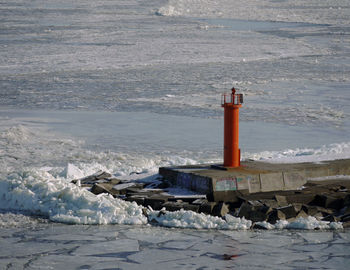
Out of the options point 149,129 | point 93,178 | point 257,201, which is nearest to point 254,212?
point 257,201

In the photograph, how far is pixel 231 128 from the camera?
28.1ft

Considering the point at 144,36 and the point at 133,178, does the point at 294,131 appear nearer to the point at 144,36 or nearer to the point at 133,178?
the point at 133,178

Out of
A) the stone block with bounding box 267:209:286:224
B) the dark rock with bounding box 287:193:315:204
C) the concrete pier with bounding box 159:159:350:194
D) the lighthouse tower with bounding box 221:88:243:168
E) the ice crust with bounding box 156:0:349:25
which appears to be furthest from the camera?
the ice crust with bounding box 156:0:349:25

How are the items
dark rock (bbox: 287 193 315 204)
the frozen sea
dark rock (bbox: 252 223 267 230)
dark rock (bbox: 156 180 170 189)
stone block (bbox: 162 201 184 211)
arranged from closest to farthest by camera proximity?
the frozen sea, dark rock (bbox: 252 223 267 230), stone block (bbox: 162 201 184 211), dark rock (bbox: 287 193 315 204), dark rock (bbox: 156 180 170 189)

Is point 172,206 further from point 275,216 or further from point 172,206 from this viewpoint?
point 275,216

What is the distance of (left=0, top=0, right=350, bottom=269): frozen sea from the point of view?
20.6ft

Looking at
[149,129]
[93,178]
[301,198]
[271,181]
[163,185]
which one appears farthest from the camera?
[149,129]

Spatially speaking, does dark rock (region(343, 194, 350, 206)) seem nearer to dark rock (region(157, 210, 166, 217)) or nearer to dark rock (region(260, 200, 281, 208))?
dark rock (region(260, 200, 281, 208))

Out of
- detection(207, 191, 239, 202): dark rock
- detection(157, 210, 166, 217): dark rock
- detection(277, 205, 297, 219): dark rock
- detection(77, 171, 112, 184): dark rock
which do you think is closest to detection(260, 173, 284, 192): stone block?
detection(207, 191, 239, 202): dark rock

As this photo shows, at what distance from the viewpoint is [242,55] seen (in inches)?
1027

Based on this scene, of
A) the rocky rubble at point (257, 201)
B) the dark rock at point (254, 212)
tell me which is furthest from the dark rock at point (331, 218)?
the dark rock at point (254, 212)

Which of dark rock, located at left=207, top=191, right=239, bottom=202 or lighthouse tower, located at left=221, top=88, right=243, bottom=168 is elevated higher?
lighthouse tower, located at left=221, top=88, right=243, bottom=168

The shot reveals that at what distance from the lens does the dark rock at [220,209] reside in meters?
7.39

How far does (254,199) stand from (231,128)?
1169mm
